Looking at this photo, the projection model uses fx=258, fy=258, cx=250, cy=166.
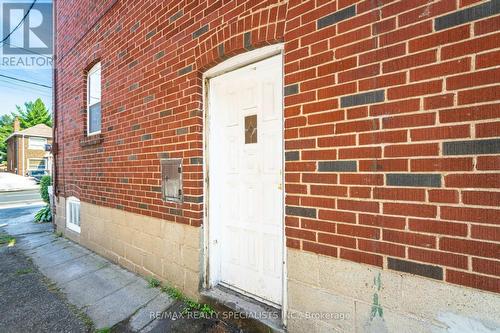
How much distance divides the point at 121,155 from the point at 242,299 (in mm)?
2690

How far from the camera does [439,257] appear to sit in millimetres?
1408

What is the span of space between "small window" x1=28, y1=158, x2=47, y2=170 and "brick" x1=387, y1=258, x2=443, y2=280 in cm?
4347

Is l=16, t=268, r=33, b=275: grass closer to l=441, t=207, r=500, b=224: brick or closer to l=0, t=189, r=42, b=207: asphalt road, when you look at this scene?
l=441, t=207, r=500, b=224: brick

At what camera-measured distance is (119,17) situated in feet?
12.8

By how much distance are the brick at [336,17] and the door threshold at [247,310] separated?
7.67 ft

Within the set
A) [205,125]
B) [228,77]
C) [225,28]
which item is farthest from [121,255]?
[225,28]

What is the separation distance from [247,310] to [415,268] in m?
1.52

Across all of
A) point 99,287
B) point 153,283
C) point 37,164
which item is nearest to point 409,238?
point 153,283

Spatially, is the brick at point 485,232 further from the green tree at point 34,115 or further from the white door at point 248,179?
the green tree at point 34,115

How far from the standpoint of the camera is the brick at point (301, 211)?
1.90 meters

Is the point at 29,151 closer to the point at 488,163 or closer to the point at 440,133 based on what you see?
the point at 440,133

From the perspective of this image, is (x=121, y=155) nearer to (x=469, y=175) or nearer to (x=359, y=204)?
(x=359, y=204)

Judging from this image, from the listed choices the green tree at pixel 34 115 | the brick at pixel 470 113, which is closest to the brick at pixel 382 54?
the brick at pixel 470 113

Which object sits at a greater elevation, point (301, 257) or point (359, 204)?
point (359, 204)
